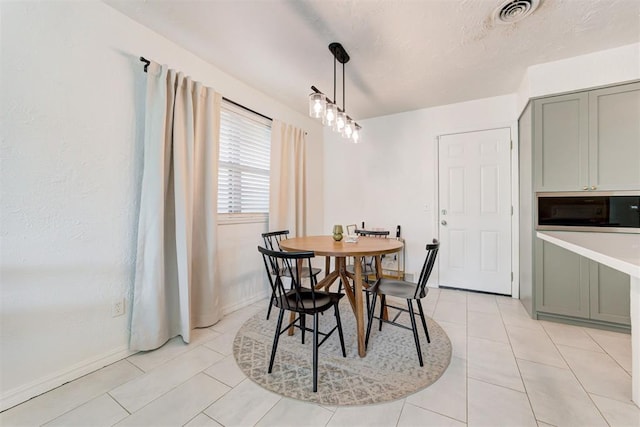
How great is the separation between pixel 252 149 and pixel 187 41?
115 centimetres

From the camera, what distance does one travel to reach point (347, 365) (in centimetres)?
178

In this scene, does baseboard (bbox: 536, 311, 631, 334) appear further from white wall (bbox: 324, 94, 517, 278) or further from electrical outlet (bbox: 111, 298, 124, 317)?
electrical outlet (bbox: 111, 298, 124, 317)

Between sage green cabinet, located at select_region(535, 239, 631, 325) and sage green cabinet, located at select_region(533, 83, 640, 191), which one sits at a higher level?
sage green cabinet, located at select_region(533, 83, 640, 191)

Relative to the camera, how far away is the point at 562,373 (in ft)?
5.50

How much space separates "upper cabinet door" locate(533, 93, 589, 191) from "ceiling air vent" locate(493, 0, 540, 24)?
0.98 m

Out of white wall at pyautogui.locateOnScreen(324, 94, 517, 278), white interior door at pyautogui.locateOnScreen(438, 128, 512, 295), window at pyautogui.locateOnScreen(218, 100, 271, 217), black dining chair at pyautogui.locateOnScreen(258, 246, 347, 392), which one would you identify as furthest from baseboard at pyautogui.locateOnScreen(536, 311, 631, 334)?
window at pyautogui.locateOnScreen(218, 100, 271, 217)

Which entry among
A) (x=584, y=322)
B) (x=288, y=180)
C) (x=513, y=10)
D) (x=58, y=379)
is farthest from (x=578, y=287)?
(x=58, y=379)

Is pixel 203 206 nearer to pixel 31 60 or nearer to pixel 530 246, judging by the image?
pixel 31 60

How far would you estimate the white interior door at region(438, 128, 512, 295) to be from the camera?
3.17m

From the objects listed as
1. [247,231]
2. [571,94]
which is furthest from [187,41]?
[571,94]

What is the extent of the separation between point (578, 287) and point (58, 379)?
13.1 ft

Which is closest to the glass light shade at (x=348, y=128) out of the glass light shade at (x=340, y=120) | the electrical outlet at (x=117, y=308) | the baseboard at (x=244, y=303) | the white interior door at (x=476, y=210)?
the glass light shade at (x=340, y=120)

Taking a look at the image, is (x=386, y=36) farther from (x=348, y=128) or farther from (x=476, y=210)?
(x=476, y=210)

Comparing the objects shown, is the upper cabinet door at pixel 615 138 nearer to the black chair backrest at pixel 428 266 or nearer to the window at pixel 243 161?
the black chair backrest at pixel 428 266
